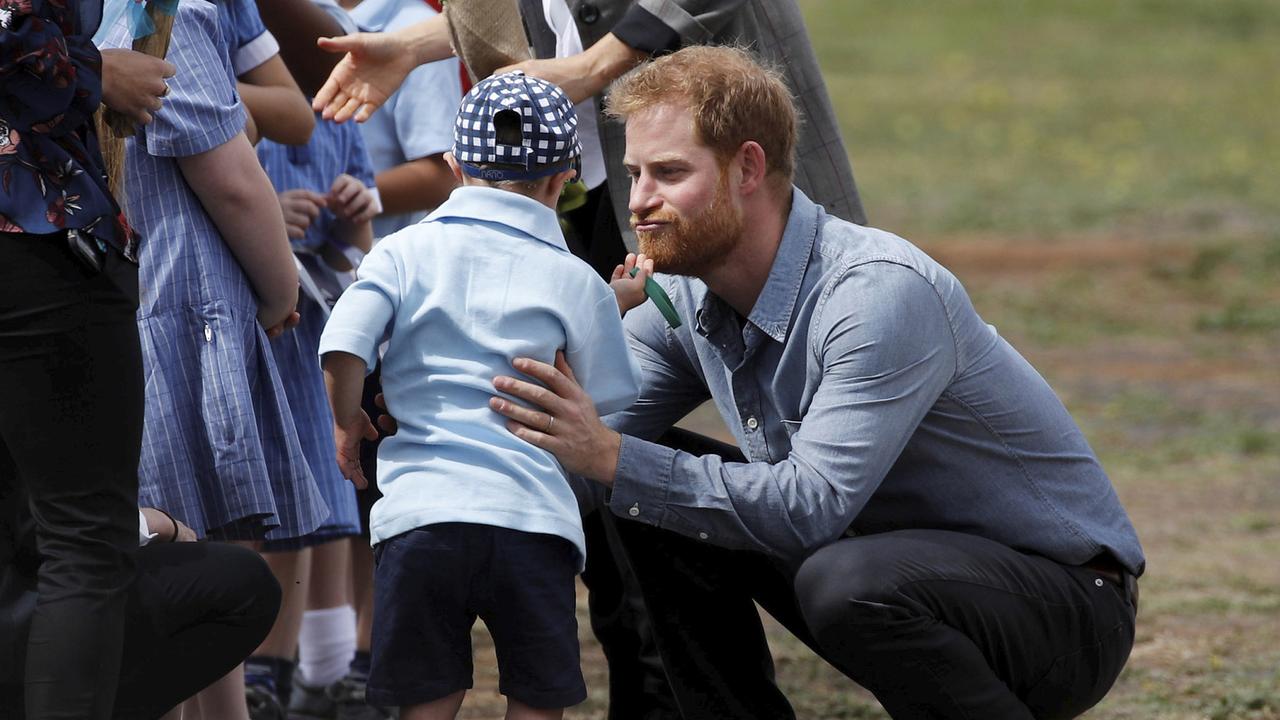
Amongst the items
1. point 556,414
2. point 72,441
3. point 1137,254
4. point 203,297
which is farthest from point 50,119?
point 1137,254

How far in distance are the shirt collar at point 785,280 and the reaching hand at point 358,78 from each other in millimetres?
904

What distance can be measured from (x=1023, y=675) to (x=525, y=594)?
36.6 inches

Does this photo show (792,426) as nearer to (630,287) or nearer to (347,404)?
(630,287)

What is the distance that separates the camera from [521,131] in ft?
9.24

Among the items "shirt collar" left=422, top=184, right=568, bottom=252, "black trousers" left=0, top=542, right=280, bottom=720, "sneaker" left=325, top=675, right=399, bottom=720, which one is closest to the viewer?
"shirt collar" left=422, top=184, right=568, bottom=252

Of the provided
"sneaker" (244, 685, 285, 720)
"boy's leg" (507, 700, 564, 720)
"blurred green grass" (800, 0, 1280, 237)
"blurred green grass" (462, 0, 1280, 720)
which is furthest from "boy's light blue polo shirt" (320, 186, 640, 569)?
"blurred green grass" (800, 0, 1280, 237)

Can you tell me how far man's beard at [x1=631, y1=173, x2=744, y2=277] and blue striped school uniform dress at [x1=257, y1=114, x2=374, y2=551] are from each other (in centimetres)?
75

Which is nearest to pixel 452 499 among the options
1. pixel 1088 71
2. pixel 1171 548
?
pixel 1171 548

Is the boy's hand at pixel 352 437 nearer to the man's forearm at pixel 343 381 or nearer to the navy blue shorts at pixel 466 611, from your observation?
the man's forearm at pixel 343 381

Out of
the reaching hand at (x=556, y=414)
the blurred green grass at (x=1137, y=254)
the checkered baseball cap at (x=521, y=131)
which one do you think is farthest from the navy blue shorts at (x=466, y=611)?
the blurred green grass at (x=1137, y=254)

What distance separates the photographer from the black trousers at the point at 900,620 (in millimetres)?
3037

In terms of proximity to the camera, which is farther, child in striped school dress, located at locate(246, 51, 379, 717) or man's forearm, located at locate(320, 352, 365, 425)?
child in striped school dress, located at locate(246, 51, 379, 717)

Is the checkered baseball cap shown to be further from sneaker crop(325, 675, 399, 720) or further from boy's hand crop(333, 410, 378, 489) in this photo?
sneaker crop(325, 675, 399, 720)

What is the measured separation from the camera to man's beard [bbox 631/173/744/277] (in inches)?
123
